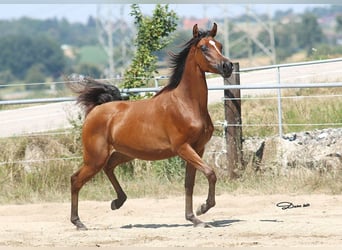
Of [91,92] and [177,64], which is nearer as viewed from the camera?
[177,64]

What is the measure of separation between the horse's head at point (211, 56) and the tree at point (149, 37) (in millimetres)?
5346

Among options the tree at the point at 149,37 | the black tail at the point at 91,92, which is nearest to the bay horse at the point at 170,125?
the black tail at the point at 91,92

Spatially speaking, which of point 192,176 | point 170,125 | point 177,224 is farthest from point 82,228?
point 170,125

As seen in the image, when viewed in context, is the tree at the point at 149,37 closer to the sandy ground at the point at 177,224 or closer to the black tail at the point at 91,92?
the sandy ground at the point at 177,224

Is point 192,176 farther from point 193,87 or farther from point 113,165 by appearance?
point 113,165

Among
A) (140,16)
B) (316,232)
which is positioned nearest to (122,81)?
(140,16)

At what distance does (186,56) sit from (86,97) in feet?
5.13

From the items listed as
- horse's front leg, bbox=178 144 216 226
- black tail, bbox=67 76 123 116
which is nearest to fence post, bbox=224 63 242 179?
black tail, bbox=67 76 123 116

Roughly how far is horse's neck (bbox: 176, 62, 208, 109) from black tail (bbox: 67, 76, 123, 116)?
136cm

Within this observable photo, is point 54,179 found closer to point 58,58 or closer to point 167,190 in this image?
point 167,190

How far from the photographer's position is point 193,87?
11.3 metres

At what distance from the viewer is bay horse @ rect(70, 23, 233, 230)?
11.1m

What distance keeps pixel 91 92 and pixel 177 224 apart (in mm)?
1994

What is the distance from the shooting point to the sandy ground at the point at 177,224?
10.2 metres
